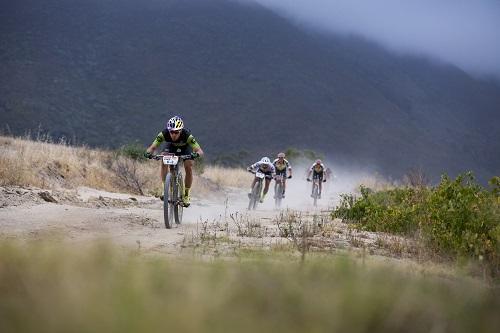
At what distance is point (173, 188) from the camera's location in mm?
10758

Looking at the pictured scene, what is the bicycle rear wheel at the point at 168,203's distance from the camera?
31.9ft

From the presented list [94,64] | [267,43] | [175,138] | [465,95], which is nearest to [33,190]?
[175,138]

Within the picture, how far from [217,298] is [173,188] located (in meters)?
8.03

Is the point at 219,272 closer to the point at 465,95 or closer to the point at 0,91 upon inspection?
the point at 0,91

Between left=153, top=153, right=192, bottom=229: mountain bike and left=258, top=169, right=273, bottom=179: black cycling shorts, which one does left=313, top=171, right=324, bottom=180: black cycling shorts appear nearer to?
left=258, top=169, right=273, bottom=179: black cycling shorts

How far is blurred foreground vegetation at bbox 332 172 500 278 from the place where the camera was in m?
6.76

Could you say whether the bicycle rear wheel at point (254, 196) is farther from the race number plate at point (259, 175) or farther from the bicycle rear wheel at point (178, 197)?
the bicycle rear wheel at point (178, 197)

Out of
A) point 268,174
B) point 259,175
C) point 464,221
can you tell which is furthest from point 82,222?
point 268,174

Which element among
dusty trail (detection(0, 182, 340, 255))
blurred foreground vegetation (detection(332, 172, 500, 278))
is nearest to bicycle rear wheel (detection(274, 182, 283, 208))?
dusty trail (detection(0, 182, 340, 255))

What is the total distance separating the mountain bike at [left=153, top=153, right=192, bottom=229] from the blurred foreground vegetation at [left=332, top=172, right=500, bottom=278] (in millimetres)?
2939

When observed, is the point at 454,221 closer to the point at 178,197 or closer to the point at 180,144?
the point at 178,197

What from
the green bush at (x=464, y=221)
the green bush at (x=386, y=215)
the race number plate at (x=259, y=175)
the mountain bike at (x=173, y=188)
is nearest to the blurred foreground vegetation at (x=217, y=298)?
the green bush at (x=464, y=221)

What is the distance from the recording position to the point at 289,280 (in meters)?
3.37

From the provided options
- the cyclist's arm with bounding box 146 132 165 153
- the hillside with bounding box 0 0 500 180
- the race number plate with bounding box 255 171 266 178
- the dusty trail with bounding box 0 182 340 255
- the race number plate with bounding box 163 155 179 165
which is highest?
the hillside with bounding box 0 0 500 180
